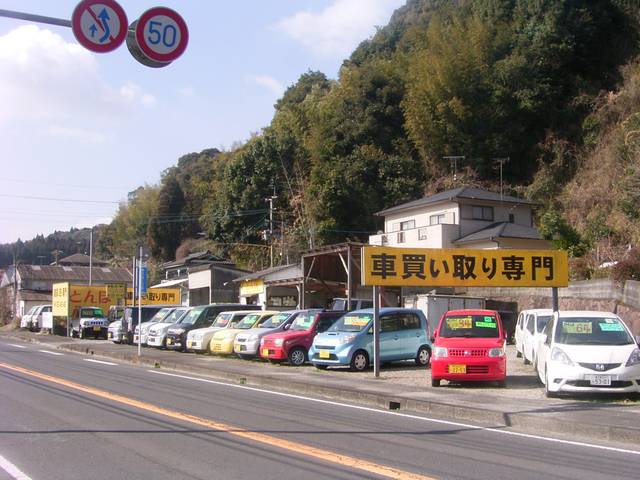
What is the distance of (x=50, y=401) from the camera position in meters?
13.1

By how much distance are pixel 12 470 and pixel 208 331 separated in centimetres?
1848

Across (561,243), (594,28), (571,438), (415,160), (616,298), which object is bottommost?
(571,438)

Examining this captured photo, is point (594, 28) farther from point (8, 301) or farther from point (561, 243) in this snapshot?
point (8, 301)

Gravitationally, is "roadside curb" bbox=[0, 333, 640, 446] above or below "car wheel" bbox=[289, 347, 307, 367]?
below

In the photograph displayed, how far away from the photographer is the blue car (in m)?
19.0

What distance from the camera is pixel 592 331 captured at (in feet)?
44.5

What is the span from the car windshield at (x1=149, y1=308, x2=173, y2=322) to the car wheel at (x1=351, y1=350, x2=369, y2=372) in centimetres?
1523

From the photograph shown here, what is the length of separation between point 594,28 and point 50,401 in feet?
151

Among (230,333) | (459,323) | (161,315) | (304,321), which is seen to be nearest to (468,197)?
(161,315)

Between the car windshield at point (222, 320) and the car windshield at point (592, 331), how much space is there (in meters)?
15.4

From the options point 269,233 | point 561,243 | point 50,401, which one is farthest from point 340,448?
point 269,233

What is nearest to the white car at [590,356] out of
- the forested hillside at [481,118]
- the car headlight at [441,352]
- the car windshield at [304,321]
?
the car headlight at [441,352]

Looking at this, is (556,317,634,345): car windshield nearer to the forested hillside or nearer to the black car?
the black car

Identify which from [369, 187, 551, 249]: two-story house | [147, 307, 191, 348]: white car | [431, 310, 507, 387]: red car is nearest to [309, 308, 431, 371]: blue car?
[431, 310, 507, 387]: red car
